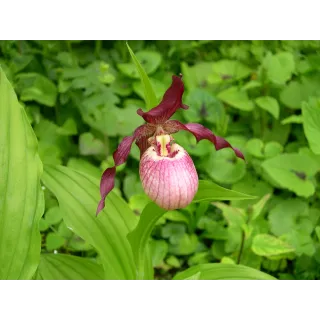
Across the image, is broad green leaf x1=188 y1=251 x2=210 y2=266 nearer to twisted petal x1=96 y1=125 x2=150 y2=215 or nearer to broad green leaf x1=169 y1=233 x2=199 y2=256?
broad green leaf x1=169 y1=233 x2=199 y2=256

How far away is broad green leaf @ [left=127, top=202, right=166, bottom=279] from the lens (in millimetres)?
1071

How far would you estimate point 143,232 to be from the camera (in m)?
1.13

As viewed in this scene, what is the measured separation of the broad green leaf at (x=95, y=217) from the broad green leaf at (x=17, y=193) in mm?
189

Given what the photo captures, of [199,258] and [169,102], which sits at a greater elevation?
[169,102]

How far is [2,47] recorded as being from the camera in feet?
6.44

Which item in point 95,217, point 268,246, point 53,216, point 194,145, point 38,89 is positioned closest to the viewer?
point 95,217

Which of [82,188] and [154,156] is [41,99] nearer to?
[82,188]

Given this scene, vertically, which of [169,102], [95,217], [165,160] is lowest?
[95,217]

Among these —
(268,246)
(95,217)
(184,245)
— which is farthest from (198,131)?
(184,245)

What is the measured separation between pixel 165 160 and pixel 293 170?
77cm

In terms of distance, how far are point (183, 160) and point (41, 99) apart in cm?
103

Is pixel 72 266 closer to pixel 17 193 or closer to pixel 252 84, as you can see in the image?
pixel 17 193

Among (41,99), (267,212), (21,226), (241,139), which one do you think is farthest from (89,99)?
(21,226)

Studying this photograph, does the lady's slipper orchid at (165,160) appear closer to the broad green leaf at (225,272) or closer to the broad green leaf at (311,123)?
the broad green leaf at (225,272)
